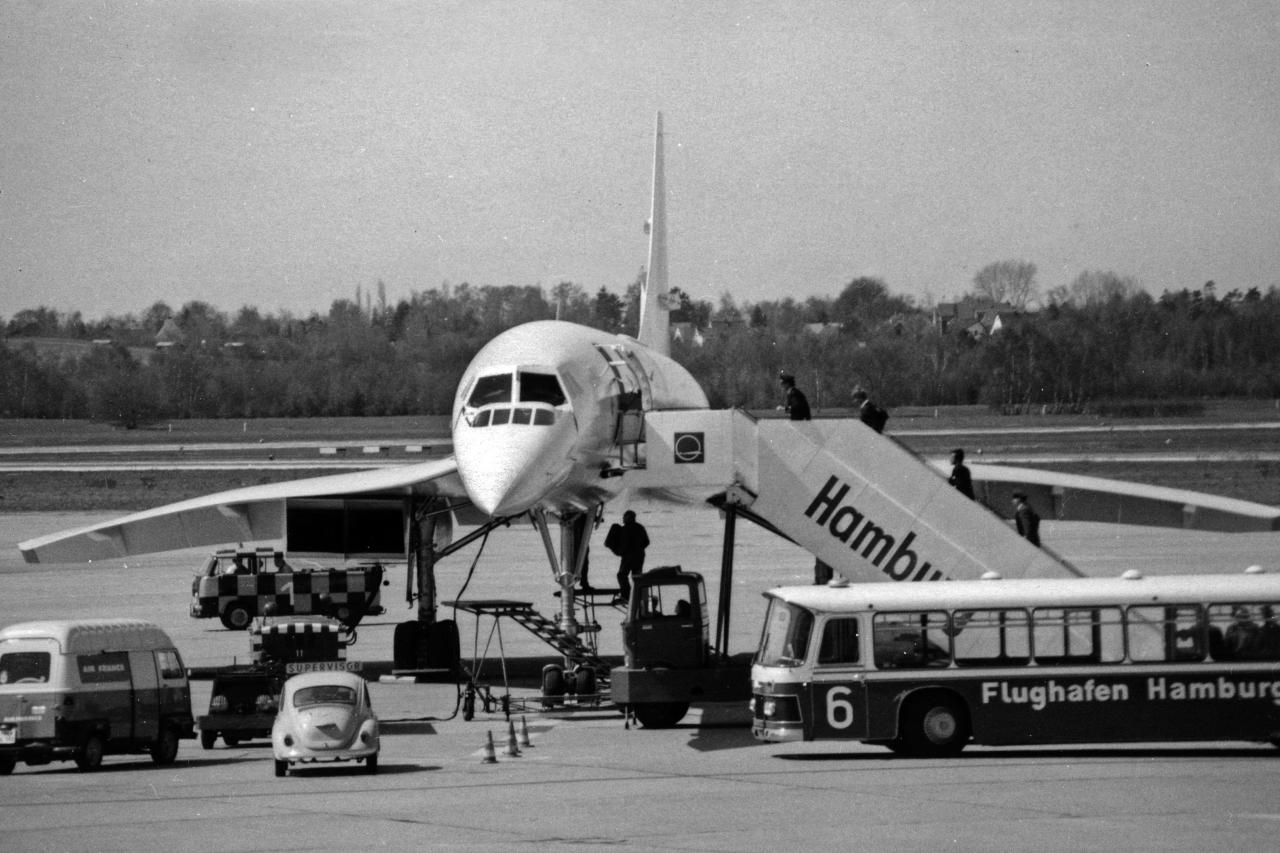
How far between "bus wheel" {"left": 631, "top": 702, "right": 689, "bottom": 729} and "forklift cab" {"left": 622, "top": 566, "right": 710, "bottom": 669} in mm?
775

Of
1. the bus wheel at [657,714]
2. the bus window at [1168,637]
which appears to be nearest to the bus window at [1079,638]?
the bus window at [1168,637]

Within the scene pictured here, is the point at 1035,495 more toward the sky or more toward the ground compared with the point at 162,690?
more toward the sky

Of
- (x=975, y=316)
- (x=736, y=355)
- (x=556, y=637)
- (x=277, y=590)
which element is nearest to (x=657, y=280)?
(x=277, y=590)

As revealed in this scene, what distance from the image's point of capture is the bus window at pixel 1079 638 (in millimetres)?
20719

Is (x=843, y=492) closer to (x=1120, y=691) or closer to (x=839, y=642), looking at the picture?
(x=839, y=642)

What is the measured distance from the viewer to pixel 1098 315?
70.2 metres

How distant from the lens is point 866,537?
81.3 ft

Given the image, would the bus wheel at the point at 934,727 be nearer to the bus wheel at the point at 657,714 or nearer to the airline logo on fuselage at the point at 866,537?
the airline logo on fuselage at the point at 866,537

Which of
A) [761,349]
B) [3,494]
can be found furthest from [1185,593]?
[3,494]

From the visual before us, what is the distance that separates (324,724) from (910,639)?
686 cm

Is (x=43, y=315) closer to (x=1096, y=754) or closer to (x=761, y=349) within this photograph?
(x=761, y=349)

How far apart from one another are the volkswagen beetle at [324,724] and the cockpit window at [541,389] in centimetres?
564

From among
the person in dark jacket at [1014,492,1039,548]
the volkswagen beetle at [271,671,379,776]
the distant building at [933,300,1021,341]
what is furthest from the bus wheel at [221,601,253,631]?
the distant building at [933,300,1021,341]

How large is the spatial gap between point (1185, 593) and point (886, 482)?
5.06m
